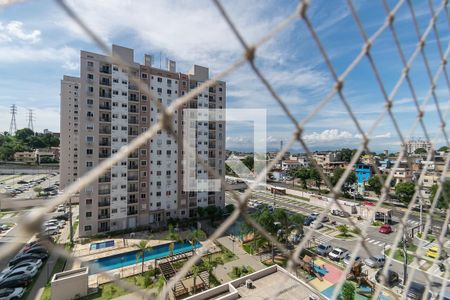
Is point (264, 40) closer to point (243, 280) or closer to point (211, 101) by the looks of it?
point (243, 280)

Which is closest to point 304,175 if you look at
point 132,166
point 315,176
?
point 315,176

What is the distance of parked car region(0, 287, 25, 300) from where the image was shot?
4.78 meters

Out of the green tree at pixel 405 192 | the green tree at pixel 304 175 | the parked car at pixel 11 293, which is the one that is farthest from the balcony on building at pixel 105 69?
the green tree at pixel 405 192

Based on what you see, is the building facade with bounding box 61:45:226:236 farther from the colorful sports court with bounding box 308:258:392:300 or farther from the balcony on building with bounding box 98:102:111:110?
the colorful sports court with bounding box 308:258:392:300

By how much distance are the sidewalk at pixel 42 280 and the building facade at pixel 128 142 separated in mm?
1812

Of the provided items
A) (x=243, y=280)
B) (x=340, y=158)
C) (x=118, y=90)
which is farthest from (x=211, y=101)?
(x=340, y=158)

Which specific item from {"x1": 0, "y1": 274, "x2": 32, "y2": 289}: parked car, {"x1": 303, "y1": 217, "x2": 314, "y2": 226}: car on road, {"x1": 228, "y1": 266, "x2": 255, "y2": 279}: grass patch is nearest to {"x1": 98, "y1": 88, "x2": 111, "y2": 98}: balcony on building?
{"x1": 0, "y1": 274, "x2": 32, "y2": 289}: parked car

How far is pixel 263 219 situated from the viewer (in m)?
6.44

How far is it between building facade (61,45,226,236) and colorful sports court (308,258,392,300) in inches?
164

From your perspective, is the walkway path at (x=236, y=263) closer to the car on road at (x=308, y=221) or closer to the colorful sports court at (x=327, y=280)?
the colorful sports court at (x=327, y=280)

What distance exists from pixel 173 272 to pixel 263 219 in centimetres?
253

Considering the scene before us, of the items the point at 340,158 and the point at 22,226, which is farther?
the point at 340,158

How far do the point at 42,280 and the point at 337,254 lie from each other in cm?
719

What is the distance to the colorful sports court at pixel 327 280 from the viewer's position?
498 cm
